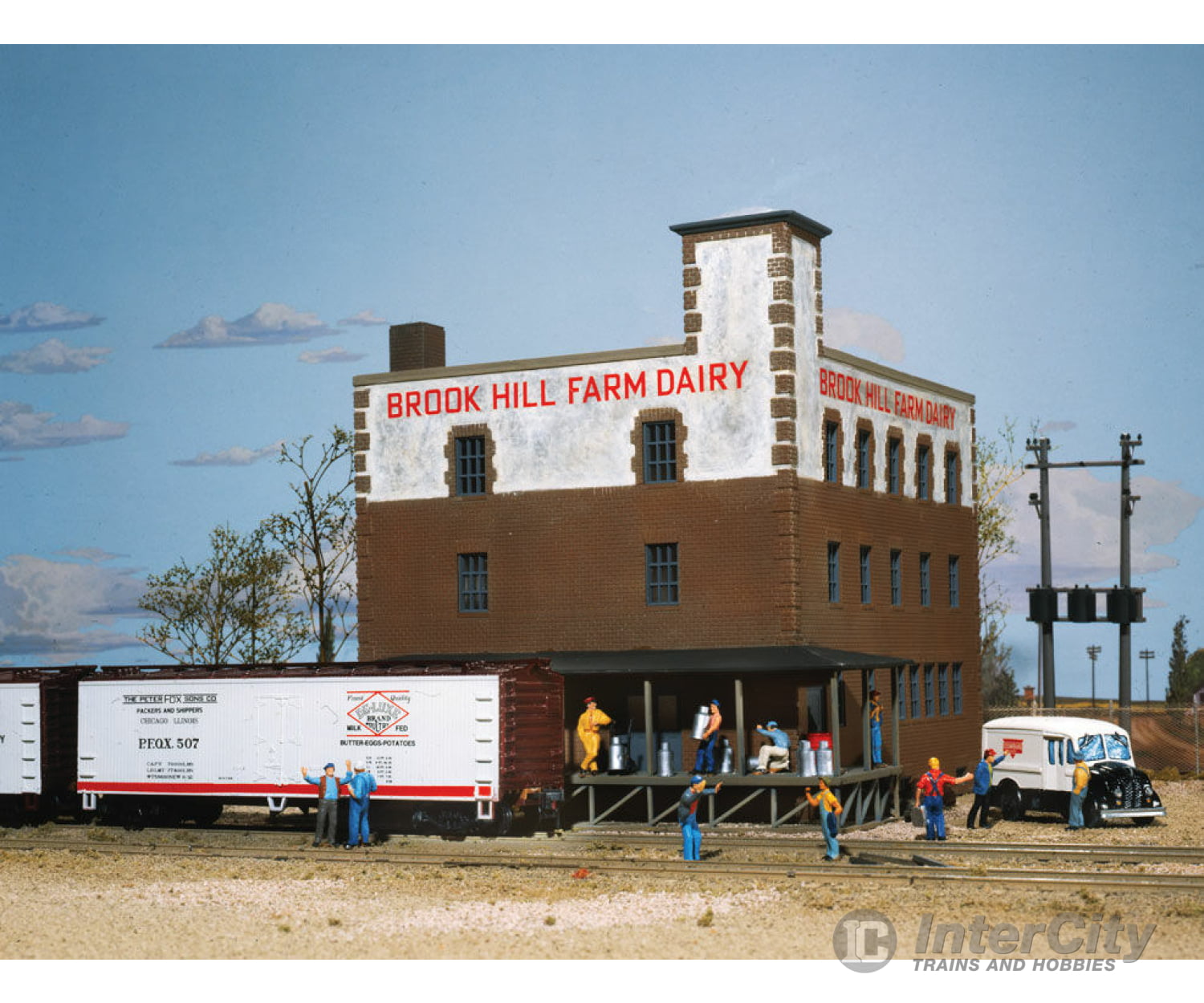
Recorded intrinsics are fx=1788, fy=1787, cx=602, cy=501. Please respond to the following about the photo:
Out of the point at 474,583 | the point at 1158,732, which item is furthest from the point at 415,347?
the point at 1158,732

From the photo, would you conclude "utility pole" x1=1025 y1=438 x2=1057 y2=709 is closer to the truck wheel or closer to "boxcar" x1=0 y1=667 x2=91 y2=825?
the truck wheel

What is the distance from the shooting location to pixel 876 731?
41.0m

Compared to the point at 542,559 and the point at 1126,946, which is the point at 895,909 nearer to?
the point at 1126,946

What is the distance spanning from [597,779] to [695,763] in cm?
216

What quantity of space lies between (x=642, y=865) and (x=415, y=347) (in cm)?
2038

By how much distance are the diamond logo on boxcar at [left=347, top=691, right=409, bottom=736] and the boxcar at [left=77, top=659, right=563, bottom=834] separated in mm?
23

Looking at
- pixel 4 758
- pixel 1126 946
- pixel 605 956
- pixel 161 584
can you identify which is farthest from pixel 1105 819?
pixel 161 584

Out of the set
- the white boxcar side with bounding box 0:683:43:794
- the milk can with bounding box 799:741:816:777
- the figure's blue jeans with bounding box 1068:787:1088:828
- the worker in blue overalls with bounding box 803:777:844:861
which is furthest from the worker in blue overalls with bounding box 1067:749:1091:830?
the white boxcar side with bounding box 0:683:43:794

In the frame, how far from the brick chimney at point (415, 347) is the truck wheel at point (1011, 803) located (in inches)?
717

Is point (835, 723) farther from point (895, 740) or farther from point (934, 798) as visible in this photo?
point (895, 740)

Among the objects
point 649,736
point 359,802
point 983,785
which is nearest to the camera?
point 359,802

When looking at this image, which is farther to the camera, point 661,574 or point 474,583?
point 474,583

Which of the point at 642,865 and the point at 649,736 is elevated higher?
the point at 649,736

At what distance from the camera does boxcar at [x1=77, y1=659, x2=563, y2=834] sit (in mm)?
35406
